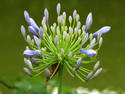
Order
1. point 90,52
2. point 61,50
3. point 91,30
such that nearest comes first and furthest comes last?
1. point 90,52
2. point 61,50
3. point 91,30

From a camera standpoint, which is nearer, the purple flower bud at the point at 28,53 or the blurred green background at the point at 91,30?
the purple flower bud at the point at 28,53

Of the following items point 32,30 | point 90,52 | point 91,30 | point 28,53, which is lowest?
point 91,30

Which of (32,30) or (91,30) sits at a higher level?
(32,30)

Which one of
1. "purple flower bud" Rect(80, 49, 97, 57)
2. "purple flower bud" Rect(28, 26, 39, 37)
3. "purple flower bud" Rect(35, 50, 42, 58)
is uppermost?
"purple flower bud" Rect(28, 26, 39, 37)

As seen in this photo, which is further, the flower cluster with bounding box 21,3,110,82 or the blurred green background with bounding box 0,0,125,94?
the blurred green background with bounding box 0,0,125,94

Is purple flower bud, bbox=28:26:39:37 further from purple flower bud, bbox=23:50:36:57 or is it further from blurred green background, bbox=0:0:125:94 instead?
blurred green background, bbox=0:0:125:94

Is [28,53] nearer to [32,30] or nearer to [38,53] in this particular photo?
[38,53]

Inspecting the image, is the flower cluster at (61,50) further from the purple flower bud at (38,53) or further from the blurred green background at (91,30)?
the blurred green background at (91,30)

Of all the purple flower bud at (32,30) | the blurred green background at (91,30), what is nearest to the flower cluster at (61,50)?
the purple flower bud at (32,30)

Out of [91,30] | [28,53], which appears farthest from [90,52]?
[91,30]

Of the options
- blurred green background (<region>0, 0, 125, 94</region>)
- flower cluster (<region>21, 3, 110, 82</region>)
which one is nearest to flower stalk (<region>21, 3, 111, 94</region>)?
flower cluster (<region>21, 3, 110, 82</region>)
